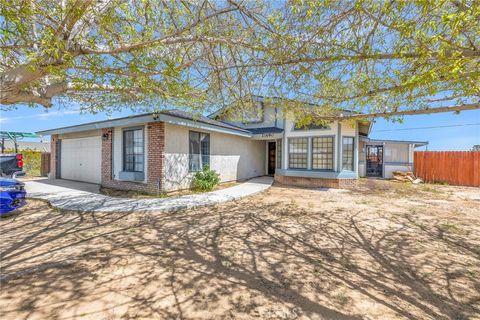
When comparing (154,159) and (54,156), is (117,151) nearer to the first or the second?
(154,159)

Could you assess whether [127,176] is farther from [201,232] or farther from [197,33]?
[197,33]

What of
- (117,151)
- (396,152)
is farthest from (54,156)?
(396,152)

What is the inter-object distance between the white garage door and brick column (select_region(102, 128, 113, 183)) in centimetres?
75

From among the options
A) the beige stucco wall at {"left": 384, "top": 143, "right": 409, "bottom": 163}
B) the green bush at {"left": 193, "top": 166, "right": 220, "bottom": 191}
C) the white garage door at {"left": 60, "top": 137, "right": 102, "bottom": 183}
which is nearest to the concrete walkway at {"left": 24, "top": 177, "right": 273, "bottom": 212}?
the green bush at {"left": 193, "top": 166, "right": 220, "bottom": 191}

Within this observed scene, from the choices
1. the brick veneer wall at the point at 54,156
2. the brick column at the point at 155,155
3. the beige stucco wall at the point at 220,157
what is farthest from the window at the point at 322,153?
the brick veneer wall at the point at 54,156

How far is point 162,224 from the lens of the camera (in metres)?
5.39

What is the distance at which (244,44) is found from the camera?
3.97 meters

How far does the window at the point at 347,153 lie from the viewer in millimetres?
11408

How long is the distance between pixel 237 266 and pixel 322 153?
9.72m

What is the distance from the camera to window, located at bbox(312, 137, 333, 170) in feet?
37.8

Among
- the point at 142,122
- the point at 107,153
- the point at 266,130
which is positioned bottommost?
the point at 107,153

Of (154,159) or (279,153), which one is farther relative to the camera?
(279,153)

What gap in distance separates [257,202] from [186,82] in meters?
4.90

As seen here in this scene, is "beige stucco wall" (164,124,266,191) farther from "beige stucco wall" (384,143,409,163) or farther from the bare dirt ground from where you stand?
"beige stucco wall" (384,143,409,163)
